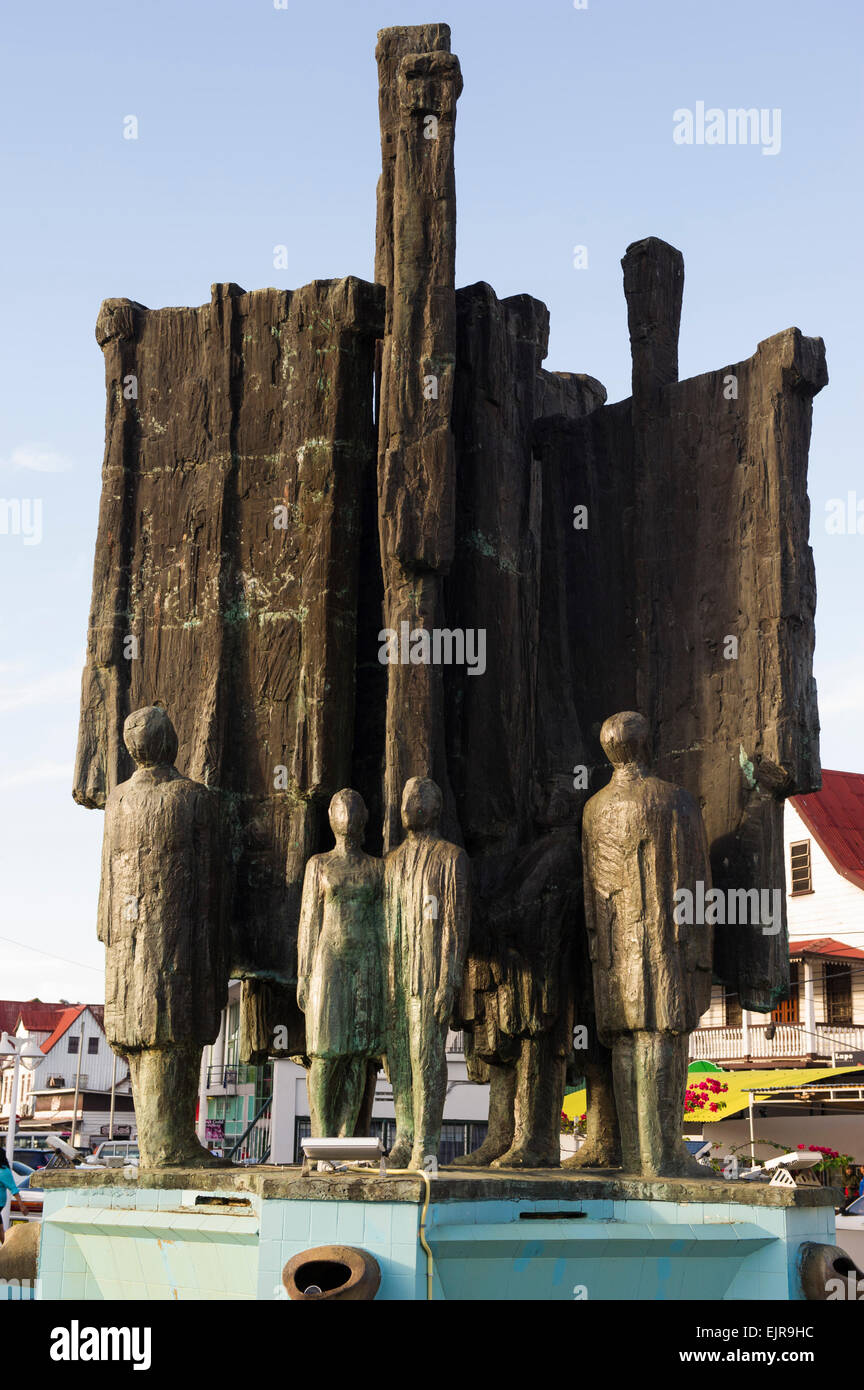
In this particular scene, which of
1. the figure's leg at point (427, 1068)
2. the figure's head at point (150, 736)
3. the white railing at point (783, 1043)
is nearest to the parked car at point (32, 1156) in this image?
the white railing at point (783, 1043)

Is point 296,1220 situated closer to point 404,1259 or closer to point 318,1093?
point 404,1259

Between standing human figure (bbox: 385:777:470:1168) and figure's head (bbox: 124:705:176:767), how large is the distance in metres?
1.63

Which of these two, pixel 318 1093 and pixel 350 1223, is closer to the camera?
pixel 350 1223

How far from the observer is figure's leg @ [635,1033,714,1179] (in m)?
8.23

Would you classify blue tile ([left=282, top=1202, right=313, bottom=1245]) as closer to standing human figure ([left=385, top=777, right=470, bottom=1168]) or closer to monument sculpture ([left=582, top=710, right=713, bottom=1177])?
standing human figure ([left=385, top=777, right=470, bottom=1168])

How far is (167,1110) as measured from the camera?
8.78 m

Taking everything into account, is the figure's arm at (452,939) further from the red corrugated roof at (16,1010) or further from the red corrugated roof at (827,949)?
the red corrugated roof at (16,1010)

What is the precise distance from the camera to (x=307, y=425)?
998cm

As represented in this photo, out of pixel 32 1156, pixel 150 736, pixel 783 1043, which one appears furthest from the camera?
pixel 32 1156

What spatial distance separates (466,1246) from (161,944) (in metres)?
2.50

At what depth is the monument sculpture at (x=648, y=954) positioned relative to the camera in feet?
27.1

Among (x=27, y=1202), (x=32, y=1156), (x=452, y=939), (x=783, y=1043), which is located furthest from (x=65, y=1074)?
(x=452, y=939)
